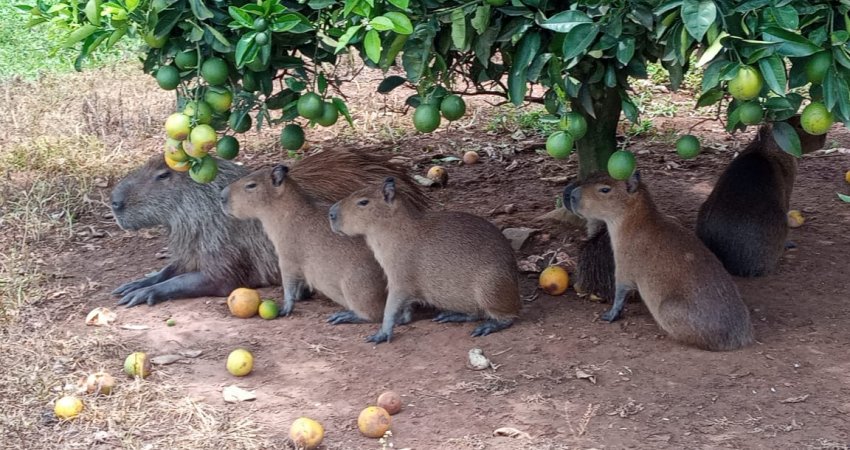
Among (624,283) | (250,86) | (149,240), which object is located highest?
(250,86)

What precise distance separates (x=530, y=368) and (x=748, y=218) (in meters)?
1.56

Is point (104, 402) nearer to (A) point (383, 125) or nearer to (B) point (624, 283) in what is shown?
(B) point (624, 283)

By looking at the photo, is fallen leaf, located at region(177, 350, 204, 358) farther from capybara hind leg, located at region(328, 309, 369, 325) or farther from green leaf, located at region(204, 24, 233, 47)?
green leaf, located at region(204, 24, 233, 47)

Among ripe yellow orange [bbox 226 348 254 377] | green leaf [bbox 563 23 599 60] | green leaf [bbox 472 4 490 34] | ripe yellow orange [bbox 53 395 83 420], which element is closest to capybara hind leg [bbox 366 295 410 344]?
ripe yellow orange [bbox 226 348 254 377]

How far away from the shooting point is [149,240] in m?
6.21

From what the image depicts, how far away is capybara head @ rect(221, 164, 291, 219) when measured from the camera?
16.0ft

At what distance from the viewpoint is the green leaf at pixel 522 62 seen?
3.36m

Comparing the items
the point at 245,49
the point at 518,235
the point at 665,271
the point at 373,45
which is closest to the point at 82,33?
the point at 245,49

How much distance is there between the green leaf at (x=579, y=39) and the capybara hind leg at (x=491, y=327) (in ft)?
5.30

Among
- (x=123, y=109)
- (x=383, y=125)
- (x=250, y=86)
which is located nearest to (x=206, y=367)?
(x=250, y=86)

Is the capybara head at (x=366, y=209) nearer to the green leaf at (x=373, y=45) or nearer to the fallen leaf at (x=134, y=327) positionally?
the fallen leaf at (x=134, y=327)

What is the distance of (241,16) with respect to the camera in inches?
127

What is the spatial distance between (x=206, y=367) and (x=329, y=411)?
734 millimetres

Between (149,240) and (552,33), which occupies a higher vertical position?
(552,33)
